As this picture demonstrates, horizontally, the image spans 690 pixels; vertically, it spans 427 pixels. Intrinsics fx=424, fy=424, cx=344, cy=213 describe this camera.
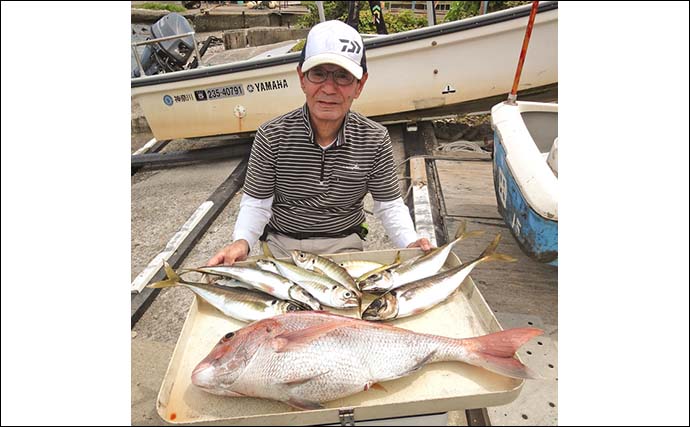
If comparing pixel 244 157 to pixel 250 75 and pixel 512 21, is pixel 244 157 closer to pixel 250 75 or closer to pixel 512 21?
pixel 250 75

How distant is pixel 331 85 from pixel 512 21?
4402 mm

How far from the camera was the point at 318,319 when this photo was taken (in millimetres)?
1569

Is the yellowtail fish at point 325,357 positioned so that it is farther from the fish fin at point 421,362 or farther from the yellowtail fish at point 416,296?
the yellowtail fish at point 416,296

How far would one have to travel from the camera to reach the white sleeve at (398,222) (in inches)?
97.2

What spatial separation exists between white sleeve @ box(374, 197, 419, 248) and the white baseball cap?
0.80 m

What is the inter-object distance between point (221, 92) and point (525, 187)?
502cm

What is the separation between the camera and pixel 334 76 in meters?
2.07

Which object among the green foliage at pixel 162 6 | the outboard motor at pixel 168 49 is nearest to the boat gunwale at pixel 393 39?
the outboard motor at pixel 168 49

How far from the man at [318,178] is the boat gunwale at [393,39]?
3.69 metres

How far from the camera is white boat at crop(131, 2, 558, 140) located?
5.63 metres

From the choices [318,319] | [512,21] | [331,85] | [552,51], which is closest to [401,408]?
[318,319]

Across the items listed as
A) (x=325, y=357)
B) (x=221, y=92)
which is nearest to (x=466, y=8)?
(x=221, y=92)

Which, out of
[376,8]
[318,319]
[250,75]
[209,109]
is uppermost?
[376,8]

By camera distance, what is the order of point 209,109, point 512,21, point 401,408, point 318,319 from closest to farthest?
point 401,408 < point 318,319 < point 512,21 < point 209,109
